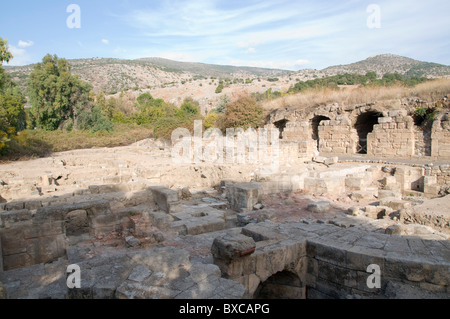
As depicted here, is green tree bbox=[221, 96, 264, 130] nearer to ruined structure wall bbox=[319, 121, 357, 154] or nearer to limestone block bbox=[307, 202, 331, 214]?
ruined structure wall bbox=[319, 121, 357, 154]

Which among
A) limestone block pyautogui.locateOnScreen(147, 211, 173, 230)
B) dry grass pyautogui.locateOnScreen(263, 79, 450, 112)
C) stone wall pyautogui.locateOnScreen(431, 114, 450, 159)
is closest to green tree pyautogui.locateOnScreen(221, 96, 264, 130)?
dry grass pyautogui.locateOnScreen(263, 79, 450, 112)

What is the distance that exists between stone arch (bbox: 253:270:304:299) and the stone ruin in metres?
0.02

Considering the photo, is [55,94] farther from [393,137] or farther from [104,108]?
[393,137]

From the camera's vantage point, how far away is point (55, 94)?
30.6 m

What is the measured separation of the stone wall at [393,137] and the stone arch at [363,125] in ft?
5.69

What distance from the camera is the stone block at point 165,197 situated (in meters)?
7.44

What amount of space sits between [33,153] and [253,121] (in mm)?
15208

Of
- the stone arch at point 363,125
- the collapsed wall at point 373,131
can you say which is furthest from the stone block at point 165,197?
the stone arch at point 363,125

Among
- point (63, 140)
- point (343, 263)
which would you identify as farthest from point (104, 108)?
point (343, 263)

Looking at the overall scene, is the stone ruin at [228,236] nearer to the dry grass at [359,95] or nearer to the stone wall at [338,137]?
the stone wall at [338,137]

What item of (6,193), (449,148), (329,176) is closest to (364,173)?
(329,176)

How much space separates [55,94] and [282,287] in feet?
108

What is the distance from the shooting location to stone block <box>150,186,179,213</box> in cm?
744

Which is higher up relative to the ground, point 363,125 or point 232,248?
point 363,125
